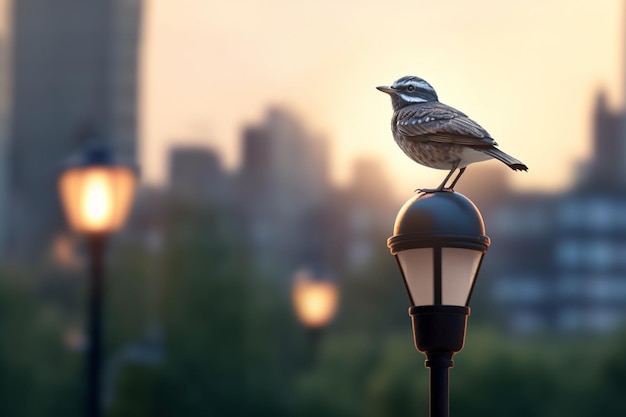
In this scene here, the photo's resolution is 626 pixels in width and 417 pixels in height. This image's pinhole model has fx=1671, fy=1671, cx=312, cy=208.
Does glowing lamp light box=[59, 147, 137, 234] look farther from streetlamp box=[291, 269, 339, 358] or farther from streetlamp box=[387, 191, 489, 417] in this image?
streetlamp box=[291, 269, 339, 358]

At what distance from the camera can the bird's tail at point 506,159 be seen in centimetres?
951

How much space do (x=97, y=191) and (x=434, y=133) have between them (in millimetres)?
9715

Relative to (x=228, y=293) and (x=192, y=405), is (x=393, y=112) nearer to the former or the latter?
(x=192, y=405)

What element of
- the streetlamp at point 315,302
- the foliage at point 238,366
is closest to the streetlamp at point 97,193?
the streetlamp at point 315,302

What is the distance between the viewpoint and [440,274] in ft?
31.9

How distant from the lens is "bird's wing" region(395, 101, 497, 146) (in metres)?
9.85

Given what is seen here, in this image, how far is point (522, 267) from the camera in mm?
188625

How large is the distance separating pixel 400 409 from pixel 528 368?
5.74 meters

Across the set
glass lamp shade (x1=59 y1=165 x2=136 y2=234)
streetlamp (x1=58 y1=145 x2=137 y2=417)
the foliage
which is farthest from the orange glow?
the foliage

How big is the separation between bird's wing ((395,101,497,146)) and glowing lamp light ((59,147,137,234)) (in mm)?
8975

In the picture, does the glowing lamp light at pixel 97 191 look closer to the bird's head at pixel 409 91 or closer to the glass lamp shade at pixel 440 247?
the bird's head at pixel 409 91

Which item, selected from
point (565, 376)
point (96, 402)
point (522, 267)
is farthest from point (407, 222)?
point (522, 267)

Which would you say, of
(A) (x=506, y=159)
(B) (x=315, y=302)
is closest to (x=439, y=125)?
(A) (x=506, y=159)

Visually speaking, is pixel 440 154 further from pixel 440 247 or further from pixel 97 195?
pixel 97 195
